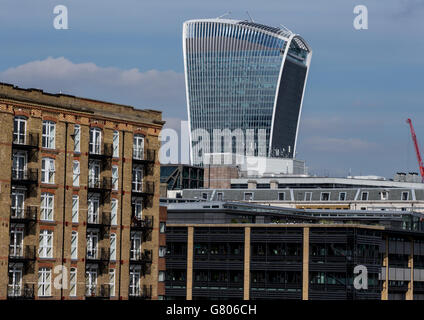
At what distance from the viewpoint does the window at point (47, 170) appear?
92188 millimetres

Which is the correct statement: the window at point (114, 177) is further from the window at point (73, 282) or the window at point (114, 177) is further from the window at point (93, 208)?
the window at point (73, 282)

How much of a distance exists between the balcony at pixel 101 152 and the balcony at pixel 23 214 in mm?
9694

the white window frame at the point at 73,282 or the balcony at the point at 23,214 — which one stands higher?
the balcony at the point at 23,214

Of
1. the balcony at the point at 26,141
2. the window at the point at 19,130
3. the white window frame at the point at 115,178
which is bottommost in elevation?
the white window frame at the point at 115,178

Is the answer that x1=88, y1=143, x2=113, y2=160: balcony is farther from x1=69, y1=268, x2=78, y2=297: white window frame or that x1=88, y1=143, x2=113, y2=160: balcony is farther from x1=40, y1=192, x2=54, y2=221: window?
x1=69, y1=268, x2=78, y2=297: white window frame

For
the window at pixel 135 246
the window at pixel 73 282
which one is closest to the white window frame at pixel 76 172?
the window at pixel 73 282

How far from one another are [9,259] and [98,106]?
69.0ft

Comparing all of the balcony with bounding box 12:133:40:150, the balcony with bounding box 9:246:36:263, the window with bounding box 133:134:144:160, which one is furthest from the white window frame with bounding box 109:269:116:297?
the balcony with bounding box 12:133:40:150

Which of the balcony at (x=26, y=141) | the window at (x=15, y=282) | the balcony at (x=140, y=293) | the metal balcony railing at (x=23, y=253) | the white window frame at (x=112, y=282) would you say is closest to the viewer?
the window at (x=15, y=282)

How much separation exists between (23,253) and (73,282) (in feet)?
22.4

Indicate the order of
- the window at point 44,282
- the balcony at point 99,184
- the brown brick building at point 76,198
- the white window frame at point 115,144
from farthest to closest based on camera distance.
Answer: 1. the white window frame at point 115,144
2. the balcony at point 99,184
3. the window at point 44,282
4. the brown brick building at point 76,198

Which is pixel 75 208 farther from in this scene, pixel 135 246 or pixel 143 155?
pixel 143 155

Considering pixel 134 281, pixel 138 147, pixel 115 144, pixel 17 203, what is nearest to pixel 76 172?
pixel 115 144
